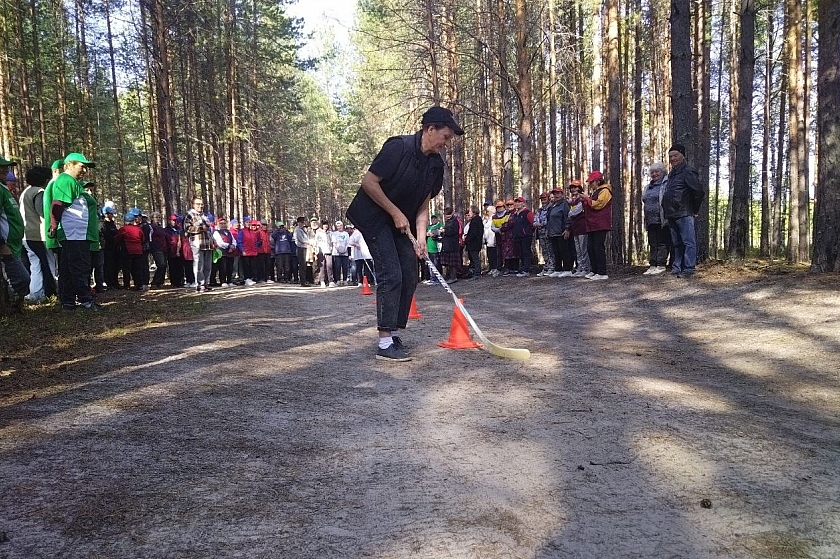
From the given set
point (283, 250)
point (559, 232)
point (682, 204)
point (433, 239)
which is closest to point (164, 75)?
point (283, 250)

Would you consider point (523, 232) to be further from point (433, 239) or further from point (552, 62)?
point (552, 62)

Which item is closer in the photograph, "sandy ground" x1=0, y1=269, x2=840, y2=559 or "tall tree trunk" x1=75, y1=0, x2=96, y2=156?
"sandy ground" x1=0, y1=269, x2=840, y2=559

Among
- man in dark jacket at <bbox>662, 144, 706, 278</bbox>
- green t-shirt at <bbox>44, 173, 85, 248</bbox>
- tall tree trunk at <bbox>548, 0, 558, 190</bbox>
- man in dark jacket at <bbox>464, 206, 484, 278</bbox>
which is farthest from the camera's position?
tall tree trunk at <bbox>548, 0, 558, 190</bbox>

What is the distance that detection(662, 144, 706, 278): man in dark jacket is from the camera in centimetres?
918

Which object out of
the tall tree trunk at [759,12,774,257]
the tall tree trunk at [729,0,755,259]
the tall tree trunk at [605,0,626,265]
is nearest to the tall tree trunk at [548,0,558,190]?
the tall tree trunk at [605,0,626,265]

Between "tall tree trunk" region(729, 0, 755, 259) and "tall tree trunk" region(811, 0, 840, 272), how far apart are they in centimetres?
272

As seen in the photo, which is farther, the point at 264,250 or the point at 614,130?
the point at 264,250

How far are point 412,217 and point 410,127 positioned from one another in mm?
17325

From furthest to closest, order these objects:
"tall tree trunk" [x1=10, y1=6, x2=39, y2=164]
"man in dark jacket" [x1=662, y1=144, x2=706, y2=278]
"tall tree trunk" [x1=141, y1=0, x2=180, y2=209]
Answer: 1. "tall tree trunk" [x1=10, y1=6, x2=39, y2=164]
2. "tall tree trunk" [x1=141, y1=0, x2=180, y2=209]
3. "man in dark jacket" [x1=662, y1=144, x2=706, y2=278]

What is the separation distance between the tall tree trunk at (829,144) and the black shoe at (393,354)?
23.5 feet

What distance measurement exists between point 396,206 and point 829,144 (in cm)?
734

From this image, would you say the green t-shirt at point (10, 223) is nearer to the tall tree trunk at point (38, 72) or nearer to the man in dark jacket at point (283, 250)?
the man in dark jacket at point (283, 250)

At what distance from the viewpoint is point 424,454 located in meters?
2.65

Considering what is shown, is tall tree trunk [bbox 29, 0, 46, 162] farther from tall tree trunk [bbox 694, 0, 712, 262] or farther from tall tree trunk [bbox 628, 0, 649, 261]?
tall tree trunk [bbox 694, 0, 712, 262]
